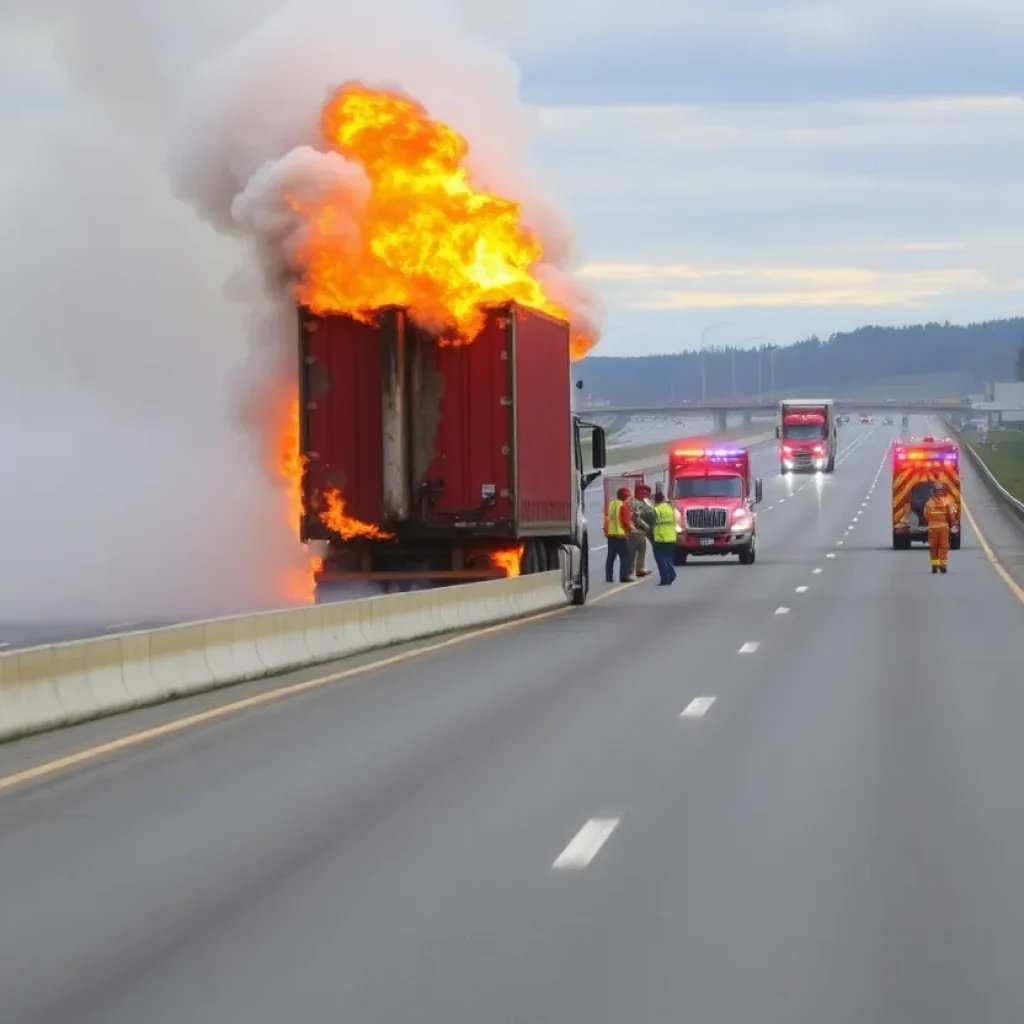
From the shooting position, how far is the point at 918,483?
5725 centimetres

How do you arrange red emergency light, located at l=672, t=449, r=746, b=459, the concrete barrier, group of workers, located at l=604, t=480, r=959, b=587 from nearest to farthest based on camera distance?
the concrete barrier → group of workers, located at l=604, t=480, r=959, b=587 → red emergency light, located at l=672, t=449, r=746, b=459

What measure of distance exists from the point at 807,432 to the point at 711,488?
66979 millimetres

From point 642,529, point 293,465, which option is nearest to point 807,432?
point 642,529

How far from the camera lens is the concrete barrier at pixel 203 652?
55.3 ft

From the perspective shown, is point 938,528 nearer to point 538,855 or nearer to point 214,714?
point 214,714

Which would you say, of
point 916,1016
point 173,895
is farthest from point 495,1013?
point 173,895

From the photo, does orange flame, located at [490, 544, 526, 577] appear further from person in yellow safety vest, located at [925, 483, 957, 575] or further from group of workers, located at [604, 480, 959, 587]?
person in yellow safety vest, located at [925, 483, 957, 575]

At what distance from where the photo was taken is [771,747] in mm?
15008

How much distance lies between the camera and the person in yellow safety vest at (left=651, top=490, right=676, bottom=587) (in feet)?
140

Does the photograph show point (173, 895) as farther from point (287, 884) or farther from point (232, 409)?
point (232, 409)

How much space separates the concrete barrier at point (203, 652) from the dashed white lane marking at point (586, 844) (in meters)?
5.90

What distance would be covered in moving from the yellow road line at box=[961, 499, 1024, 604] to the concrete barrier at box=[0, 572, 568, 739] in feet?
35.8

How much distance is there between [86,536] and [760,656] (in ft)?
69.3

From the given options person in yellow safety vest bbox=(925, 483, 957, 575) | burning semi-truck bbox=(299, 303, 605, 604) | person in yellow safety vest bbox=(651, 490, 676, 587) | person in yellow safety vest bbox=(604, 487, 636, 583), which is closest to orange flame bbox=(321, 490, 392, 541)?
burning semi-truck bbox=(299, 303, 605, 604)
